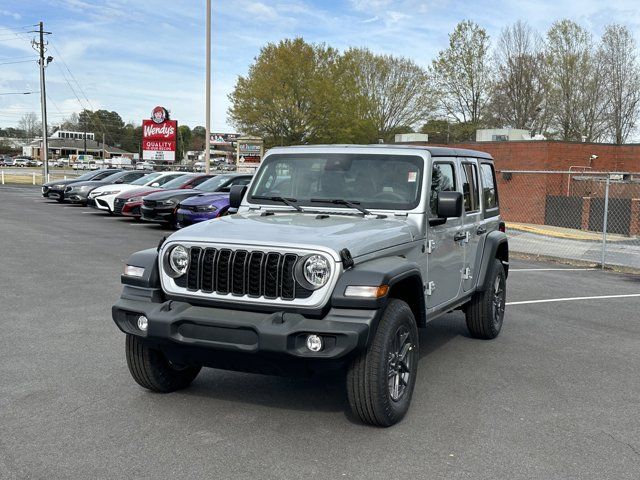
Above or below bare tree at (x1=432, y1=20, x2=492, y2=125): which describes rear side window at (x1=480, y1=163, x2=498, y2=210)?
below

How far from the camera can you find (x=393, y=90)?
61.4 metres

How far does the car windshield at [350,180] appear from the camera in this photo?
5.68 meters

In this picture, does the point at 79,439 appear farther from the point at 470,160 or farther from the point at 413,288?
the point at 470,160

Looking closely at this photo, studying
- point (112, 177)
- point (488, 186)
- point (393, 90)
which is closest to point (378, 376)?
point (488, 186)

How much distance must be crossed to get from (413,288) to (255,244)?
130cm

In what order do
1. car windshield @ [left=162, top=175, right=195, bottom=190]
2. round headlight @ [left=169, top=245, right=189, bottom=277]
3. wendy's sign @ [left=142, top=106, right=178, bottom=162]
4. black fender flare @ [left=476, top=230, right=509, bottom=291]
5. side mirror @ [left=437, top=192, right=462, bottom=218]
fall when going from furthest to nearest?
wendy's sign @ [left=142, top=106, right=178, bottom=162]
car windshield @ [left=162, top=175, right=195, bottom=190]
black fender flare @ [left=476, top=230, right=509, bottom=291]
side mirror @ [left=437, top=192, right=462, bottom=218]
round headlight @ [left=169, top=245, right=189, bottom=277]

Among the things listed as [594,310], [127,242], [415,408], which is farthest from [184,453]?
[127,242]

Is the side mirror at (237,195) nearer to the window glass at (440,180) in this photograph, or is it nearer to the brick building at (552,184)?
the window glass at (440,180)

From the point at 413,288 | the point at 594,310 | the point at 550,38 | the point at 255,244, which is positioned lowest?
the point at 594,310

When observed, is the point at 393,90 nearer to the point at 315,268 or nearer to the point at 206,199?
the point at 206,199

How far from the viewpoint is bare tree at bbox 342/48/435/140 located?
6081cm

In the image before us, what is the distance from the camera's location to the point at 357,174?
5.85 meters

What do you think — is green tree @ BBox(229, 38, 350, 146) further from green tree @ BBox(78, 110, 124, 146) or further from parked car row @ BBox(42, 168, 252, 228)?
green tree @ BBox(78, 110, 124, 146)

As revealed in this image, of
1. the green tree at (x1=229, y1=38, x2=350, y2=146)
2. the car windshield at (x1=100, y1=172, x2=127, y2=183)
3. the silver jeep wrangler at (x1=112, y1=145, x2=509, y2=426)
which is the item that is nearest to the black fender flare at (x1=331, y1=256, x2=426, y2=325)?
the silver jeep wrangler at (x1=112, y1=145, x2=509, y2=426)
